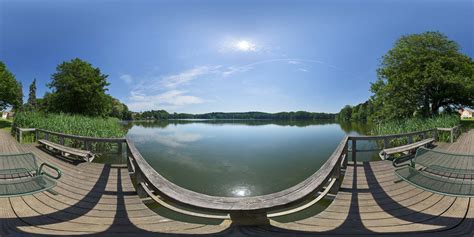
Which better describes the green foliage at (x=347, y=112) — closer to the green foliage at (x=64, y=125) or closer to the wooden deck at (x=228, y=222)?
the green foliage at (x=64, y=125)

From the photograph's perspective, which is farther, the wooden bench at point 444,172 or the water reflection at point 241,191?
the water reflection at point 241,191

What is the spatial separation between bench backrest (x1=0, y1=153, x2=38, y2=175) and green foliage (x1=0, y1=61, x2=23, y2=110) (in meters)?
19.5

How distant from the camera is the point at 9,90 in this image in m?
16.7

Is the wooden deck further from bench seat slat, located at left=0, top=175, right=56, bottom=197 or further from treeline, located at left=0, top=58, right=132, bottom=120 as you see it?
treeline, located at left=0, top=58, right=132, bottom=120

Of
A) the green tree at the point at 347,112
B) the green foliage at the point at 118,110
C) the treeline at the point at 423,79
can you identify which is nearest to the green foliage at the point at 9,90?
the green foliage at the point at 118,110

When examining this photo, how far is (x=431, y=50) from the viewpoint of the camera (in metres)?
13.6

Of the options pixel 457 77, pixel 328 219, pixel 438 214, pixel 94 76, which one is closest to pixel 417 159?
pixel 438 214

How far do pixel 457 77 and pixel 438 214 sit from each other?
539 inches

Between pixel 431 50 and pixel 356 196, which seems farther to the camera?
pixel 431 50

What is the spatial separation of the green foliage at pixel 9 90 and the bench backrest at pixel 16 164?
64.0ft

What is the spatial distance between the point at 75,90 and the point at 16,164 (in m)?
16.7

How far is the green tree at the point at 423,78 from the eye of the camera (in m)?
12.6

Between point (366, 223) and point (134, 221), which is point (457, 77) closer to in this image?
point (366, 223)

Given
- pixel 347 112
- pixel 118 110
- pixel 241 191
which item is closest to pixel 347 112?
pixel 347 112
